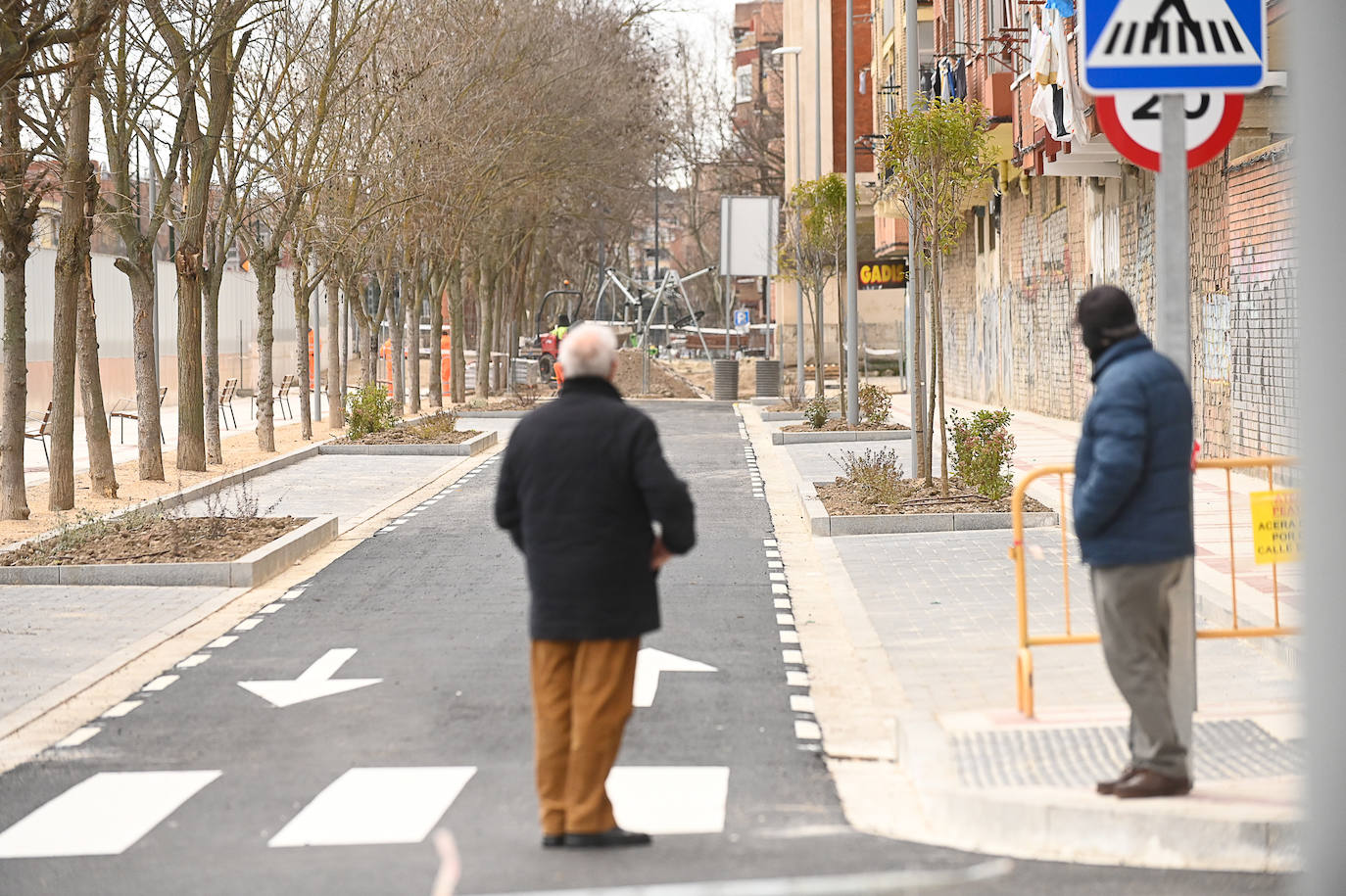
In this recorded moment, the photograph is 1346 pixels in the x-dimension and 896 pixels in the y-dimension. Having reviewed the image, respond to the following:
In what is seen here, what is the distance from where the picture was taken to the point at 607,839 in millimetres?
6355

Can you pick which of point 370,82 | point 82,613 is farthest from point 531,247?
point 82,613

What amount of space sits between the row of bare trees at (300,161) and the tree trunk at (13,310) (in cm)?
2

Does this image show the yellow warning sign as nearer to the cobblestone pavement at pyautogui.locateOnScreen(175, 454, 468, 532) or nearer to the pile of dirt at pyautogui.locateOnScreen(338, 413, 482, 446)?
the cobblestone pavement at pyautogui.locateOnScreen(175, 454, 468, 532)

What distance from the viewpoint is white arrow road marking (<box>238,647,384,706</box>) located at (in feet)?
31.4

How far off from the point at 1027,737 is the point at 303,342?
2767 cm

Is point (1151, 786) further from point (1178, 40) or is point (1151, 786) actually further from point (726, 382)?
point (726, 382)

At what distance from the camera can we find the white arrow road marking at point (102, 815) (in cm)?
668

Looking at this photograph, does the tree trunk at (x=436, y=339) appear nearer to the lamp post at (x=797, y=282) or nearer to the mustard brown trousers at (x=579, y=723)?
the lamp post at (x=797, y=282)

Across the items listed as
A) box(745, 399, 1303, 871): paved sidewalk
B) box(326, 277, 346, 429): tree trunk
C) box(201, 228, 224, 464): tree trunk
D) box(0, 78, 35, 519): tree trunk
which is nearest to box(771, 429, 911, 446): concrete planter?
box(201, 228, 224, 464): tree trunk

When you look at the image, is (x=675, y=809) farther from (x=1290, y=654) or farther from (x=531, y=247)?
(x=531, y=247)

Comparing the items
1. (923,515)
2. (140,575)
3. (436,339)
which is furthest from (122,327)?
(140,575)

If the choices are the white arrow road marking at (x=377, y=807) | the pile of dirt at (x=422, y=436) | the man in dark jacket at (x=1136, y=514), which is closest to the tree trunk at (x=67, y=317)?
the pile of dirt at (x=422, y=436)

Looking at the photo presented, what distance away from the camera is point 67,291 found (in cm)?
1941

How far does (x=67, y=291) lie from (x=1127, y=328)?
14882 millimetres
